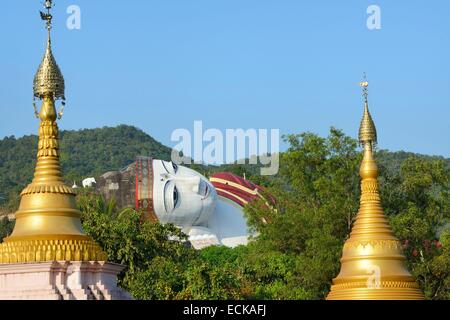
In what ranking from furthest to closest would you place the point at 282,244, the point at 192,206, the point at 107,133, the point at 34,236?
1. the point at 107,133
2. the point at 192,206
3. the point at 282,244
4. the point at 34,236

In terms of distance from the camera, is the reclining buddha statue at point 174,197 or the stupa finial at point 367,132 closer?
the stupa finial at point 367,132

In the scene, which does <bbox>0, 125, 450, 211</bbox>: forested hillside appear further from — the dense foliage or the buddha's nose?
the buddha's nose

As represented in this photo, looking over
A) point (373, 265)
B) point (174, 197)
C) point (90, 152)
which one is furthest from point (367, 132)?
point (90, 152)

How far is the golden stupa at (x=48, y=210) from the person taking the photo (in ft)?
96.2

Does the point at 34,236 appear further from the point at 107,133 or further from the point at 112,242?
the point at 107,133

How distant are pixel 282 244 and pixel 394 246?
17310 millimetres

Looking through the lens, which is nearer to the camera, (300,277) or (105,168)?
(300,277)

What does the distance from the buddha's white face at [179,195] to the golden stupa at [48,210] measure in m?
44.8

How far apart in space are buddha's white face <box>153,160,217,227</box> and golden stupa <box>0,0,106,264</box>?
44803mm

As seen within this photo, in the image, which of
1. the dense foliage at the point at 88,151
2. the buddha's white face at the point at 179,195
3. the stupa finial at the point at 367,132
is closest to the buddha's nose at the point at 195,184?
the buddha's white face at the point at 179,195

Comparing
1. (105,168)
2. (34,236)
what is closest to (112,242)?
Answer: (34,236)

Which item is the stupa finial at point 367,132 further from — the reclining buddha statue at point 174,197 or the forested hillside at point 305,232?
the reclining buddha statue at point 174,197

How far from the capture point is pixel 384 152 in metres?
56.8

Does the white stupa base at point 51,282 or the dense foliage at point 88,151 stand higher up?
the dense foliage at point 88,151
